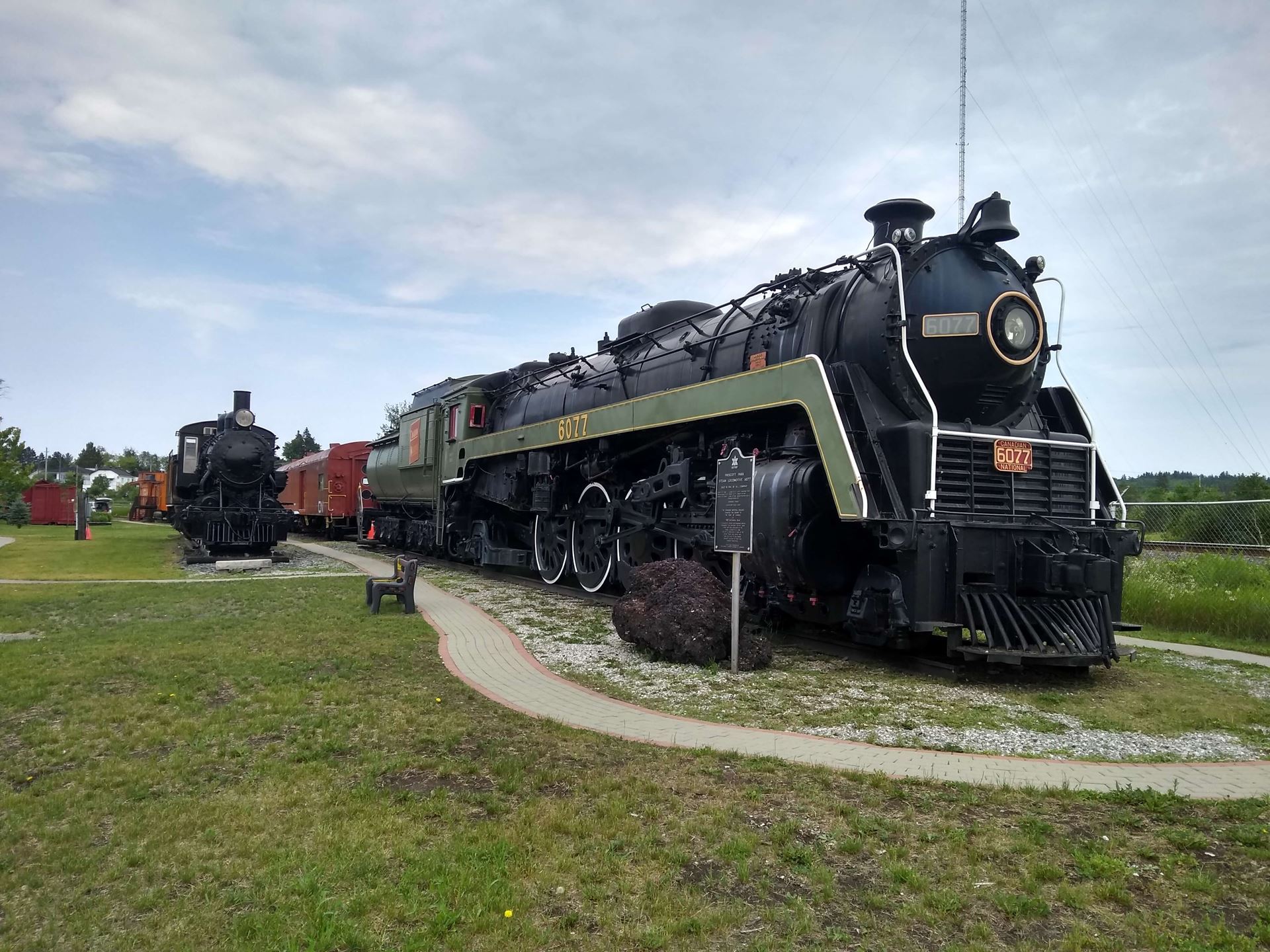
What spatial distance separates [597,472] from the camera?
13031 mm

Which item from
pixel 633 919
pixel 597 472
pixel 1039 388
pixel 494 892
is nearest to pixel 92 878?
pixel 494 892

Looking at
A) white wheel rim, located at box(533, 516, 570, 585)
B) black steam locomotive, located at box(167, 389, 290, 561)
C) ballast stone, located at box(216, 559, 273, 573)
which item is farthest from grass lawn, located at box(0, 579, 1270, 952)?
black steam locomotive, located at box(167, 389, 290, 561)

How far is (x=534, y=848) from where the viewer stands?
12.8ft

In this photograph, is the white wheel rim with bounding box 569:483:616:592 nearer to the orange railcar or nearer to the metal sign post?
the metal sign post

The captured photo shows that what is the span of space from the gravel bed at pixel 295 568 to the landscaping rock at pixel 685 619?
10558mm

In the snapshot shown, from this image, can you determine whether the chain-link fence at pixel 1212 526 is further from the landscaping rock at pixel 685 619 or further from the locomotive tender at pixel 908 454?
the landscaping rock at pixel 685 619

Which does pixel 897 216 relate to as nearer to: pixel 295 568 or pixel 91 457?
pixel 295 568

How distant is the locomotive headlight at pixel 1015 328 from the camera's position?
8.09 metres

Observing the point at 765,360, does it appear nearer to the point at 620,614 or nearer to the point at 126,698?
the point at 620,614

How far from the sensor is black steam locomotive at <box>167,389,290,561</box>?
69.0 feet

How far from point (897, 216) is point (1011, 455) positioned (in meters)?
3.14

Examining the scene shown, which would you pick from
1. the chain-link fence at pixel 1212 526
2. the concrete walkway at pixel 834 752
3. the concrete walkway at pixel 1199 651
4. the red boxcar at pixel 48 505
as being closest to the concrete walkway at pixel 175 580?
the concrete walkway at pixel 834 752

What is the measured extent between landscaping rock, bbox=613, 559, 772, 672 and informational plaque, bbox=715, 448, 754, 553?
59 centimetres

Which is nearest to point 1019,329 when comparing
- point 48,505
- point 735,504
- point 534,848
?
point 735,504
